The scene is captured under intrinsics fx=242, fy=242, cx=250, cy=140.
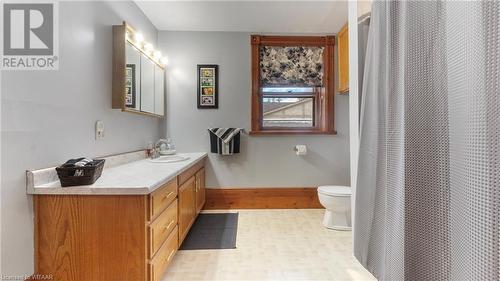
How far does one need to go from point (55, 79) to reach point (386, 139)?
1.73m

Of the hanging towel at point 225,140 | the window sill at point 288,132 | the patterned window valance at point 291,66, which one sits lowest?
the hanging towel at point 225,140

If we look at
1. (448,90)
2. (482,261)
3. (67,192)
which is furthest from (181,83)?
(482,261)

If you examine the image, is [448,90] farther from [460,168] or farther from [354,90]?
[354,90]

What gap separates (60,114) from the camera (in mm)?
1413

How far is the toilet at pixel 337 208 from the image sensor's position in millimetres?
2398

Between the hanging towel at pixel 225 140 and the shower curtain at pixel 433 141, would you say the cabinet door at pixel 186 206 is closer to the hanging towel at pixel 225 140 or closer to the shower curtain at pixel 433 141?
the hanging towel at pixel 225 140

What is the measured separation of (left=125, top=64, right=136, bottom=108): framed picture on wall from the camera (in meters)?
2.04

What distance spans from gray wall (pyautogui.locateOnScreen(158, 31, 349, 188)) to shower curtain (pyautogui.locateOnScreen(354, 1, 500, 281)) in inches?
79.8

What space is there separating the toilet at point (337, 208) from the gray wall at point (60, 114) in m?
2.01

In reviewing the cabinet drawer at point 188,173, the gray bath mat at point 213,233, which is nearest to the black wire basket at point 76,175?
the cabinet drawer at point 188,173

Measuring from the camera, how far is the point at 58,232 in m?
1.22

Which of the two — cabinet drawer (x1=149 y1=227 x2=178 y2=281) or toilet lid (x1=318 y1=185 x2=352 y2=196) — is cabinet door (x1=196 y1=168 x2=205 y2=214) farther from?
toilet lid (x1=318 y1=185 x2=352 y2=196)

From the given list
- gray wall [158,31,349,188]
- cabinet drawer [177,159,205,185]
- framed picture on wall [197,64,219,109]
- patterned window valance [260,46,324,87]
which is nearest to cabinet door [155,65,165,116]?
gray wall [158,31,349,188]

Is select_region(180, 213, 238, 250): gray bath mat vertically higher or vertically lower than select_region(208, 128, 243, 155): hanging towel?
lower
